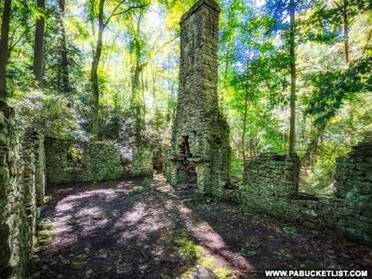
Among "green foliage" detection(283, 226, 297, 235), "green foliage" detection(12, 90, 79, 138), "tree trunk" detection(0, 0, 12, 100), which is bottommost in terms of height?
"green foliage" detection(283, 226, 297, 235)

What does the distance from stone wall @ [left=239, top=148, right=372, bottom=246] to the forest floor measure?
28cm

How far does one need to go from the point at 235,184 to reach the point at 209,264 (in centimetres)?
423

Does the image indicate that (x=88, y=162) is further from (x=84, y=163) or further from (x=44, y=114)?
(x=44, y=114)

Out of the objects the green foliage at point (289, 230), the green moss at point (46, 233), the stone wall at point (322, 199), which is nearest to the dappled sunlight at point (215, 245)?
the green foliage at point (289, 230)

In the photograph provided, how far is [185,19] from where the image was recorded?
29.7ft

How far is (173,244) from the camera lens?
151 inches

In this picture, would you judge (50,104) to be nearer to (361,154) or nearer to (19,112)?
(19,112)

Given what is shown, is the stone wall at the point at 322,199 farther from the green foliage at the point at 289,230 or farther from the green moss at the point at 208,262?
the green moss at the point at 208,262

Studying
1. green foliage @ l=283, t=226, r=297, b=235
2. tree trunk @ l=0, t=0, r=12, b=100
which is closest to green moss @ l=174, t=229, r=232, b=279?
green foliage @ l=283, t=226, r=297, b=235

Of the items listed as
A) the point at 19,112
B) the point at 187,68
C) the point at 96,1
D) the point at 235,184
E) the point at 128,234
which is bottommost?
the point at 128,234

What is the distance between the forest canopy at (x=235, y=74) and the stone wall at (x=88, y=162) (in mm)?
817

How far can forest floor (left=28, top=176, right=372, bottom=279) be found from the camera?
3100mm

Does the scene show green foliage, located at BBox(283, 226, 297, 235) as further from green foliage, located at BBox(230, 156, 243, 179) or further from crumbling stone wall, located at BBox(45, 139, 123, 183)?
crumbling stone wall, located at BBox(45, 139, 123, 183)

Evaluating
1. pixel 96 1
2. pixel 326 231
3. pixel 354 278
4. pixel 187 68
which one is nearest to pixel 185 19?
pixel 187 68
